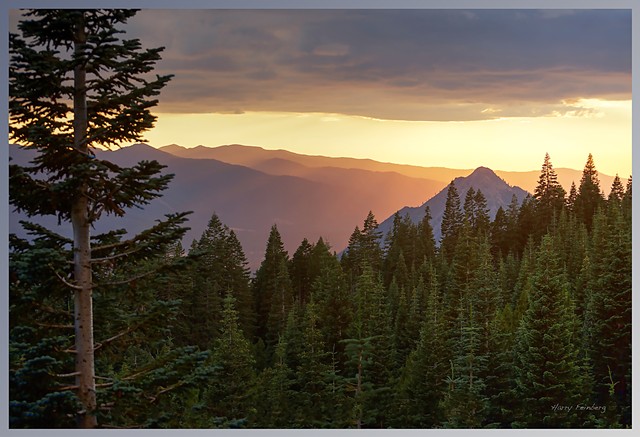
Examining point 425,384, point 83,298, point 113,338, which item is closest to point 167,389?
point 113,338

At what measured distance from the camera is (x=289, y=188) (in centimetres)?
1255

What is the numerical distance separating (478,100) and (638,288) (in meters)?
3.69

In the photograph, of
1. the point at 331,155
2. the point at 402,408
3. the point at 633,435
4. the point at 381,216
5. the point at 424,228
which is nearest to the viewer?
the point at 633,435

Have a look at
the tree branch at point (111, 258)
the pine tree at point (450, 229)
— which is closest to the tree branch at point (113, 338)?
the tree branch at point (111, 258)

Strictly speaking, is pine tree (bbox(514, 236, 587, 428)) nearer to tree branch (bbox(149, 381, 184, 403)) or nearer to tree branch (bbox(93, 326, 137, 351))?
tree branch (bbox(149, 381, 184, 403))

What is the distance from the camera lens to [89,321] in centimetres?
832

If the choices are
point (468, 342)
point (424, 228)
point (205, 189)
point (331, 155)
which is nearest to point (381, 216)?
point (331, 155)

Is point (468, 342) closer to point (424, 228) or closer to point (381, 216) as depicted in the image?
point (381, 216)

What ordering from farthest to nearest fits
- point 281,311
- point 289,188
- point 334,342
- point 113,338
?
point 281,311 < point 334,342 < point 289,188 < point 113,338

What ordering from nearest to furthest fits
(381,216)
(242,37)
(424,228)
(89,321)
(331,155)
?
(89,321) < (242,37) < (331,155) < (381,216) < (424,228)

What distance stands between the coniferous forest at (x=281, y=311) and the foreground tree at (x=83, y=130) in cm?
2

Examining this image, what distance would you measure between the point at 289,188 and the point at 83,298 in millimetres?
4901

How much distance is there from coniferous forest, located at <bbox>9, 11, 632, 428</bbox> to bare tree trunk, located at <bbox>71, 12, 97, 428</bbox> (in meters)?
0.02
